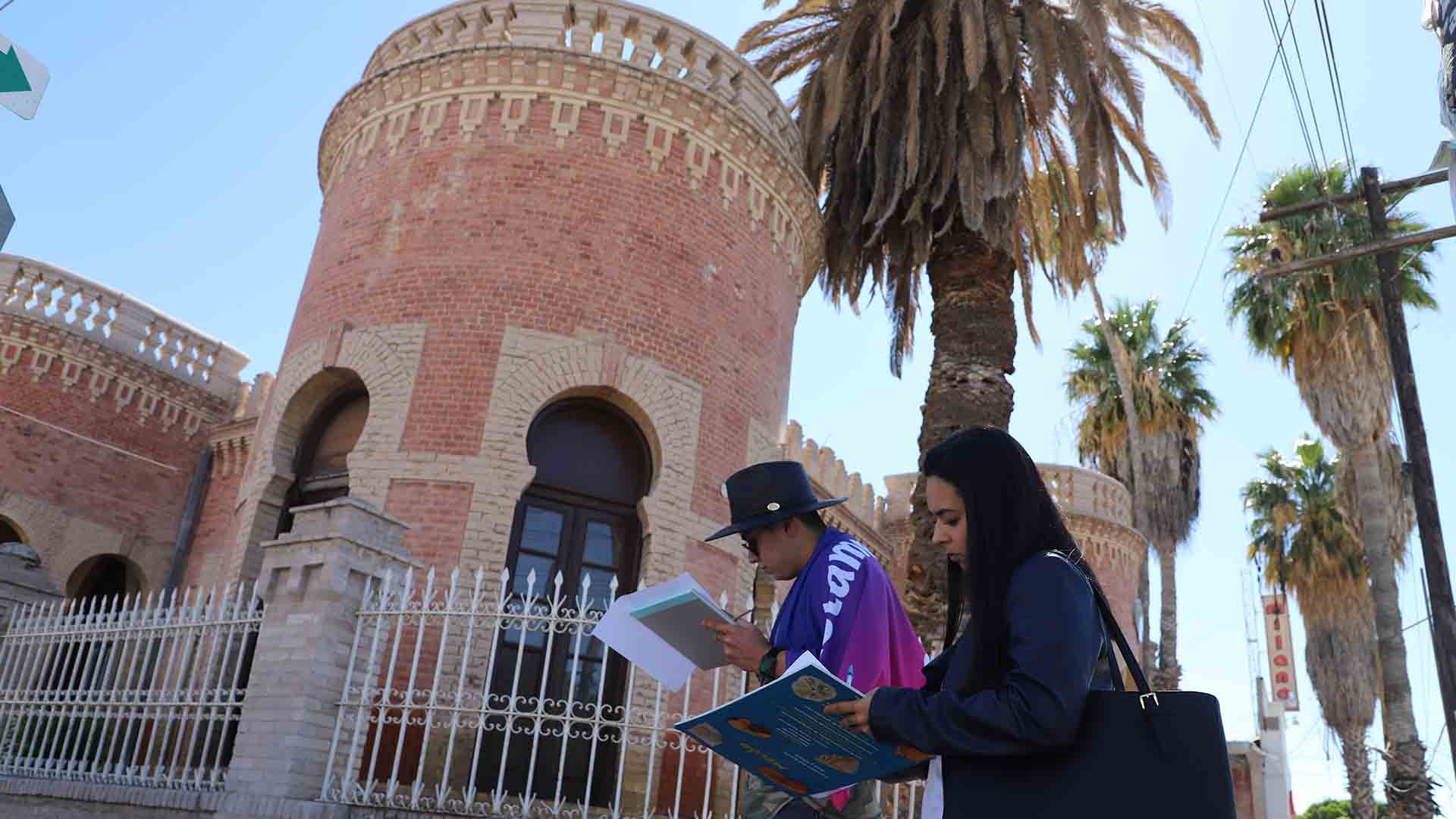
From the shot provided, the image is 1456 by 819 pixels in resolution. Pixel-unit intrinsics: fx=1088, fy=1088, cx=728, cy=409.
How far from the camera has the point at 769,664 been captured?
309 centimetres

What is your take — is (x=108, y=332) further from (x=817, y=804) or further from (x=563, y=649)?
(x=817, y=804)

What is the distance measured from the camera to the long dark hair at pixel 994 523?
7.23 ft

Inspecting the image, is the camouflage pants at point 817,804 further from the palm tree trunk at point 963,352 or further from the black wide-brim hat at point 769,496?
the palm tree trunk at point 963,352

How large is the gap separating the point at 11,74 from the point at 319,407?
5854mm

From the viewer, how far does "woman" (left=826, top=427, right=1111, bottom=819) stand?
202cm

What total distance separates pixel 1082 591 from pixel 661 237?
939cm

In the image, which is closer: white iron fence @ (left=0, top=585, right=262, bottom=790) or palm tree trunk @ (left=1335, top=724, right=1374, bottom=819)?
white iron fence @ (left=0, top=585, right=262, bottom=790)

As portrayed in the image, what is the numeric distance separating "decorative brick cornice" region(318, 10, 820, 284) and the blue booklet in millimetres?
9254

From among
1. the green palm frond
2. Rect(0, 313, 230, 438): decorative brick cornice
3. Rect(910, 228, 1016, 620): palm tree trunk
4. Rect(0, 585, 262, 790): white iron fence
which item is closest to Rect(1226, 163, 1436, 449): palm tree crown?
the green palm frond

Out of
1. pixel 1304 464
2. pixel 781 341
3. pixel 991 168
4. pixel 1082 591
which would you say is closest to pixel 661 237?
pixel 781 341

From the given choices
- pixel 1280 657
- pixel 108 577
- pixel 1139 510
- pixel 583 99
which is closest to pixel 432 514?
pixel 583 99

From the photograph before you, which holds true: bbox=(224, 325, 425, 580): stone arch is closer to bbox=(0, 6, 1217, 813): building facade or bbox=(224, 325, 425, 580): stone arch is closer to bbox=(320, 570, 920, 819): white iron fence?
bbox=(0, 6, 1217, 813): building facade

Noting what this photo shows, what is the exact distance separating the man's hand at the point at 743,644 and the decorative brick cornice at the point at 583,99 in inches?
343

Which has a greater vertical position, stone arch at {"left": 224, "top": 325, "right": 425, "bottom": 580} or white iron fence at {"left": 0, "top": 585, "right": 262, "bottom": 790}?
stone arch at {"left": 224, "top": 325, "right": 425, "bottom": 580}
